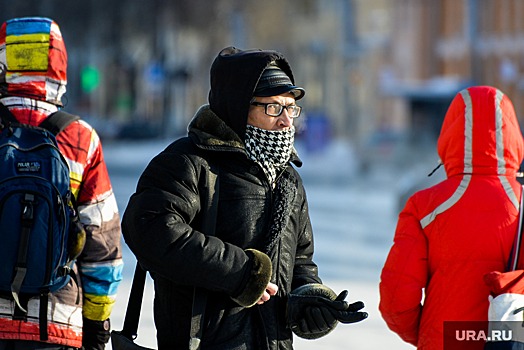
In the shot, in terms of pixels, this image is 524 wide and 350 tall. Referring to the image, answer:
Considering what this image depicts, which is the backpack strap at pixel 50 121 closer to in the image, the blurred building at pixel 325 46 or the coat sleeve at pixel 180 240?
the coat sleeve at pixel 180 240

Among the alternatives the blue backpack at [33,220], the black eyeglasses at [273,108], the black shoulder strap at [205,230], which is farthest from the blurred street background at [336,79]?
the blue backpack at [33,220]

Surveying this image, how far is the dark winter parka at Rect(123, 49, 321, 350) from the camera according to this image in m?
3.29

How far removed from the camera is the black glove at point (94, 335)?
12.8 feet

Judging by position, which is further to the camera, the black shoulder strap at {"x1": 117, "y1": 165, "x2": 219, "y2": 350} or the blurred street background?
the blurred street background

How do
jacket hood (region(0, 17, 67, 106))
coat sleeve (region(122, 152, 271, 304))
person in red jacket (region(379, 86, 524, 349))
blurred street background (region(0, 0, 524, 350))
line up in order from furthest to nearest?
1. blurred street background (region(0, 0, 524, 350))
2. jacket hood (region(0, 17, 67, 106))
3. person in red jacket (region(379, 86, 524, 349))
4. coat sleeve (region(122, 152, 271, 304))

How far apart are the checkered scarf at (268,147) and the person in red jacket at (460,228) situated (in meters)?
0.55

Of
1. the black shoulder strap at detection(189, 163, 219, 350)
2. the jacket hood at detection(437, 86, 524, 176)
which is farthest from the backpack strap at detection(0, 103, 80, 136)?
the jacket hood at detection(437, 86, 524, 176)

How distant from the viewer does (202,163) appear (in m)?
3.43

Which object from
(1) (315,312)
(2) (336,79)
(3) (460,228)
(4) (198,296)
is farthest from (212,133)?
(2) (336,79)

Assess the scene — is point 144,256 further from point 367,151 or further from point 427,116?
point 367,151

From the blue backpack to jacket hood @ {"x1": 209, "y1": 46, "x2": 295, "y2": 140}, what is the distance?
585 millimetres

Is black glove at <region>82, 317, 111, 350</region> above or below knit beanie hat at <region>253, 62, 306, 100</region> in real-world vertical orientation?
below

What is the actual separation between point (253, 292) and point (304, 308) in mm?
212

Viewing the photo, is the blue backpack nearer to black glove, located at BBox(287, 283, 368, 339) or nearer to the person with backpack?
the person with backpack
